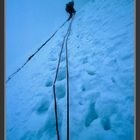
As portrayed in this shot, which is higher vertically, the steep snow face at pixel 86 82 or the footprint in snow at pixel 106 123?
the steep snow face at pixel 86 82

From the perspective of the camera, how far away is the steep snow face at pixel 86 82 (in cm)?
132

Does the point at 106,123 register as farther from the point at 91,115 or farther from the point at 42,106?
the point at 42,106

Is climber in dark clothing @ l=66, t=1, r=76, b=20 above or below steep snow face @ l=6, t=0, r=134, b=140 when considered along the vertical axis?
above

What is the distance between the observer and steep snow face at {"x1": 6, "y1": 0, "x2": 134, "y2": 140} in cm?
132

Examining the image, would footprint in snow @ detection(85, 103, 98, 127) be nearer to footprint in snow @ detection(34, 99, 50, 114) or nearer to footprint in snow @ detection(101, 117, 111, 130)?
footprint in snow @ detection(101, 117, 111, 130)

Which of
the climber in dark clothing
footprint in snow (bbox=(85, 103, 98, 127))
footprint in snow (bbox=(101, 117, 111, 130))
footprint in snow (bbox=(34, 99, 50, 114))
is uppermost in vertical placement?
the climber in dark clothing

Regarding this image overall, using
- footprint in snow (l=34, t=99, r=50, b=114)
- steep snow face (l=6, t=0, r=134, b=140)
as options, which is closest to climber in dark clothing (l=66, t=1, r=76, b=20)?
steep snow face (l=6, t=0, r=134, b=140)

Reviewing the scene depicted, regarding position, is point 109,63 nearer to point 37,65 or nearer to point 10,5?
point 37,65

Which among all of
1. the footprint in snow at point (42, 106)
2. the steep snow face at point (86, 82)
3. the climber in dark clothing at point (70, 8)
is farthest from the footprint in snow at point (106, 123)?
the climber in dark clothing at point (70, 8)

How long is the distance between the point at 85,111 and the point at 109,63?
29cm

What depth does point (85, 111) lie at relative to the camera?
133 cm

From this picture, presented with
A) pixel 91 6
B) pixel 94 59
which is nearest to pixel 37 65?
pixel 94 59

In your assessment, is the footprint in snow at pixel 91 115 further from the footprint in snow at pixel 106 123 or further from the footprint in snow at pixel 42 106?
the footprint in snow at pixel 42 106

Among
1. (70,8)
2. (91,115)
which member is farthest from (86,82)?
(70,8)
